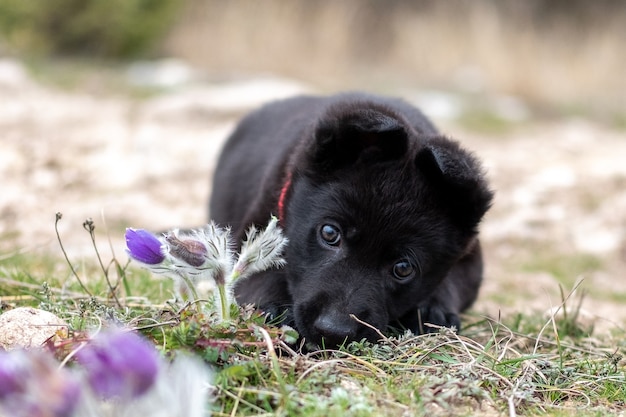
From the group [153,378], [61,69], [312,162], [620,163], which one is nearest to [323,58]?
[61,69]

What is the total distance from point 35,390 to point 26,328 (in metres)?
1.08

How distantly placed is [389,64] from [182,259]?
1486 cm

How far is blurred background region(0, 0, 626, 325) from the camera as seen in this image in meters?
6.46

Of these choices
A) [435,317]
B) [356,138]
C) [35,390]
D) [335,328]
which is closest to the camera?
[35,390]

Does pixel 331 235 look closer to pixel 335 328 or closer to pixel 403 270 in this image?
pixel 403 270

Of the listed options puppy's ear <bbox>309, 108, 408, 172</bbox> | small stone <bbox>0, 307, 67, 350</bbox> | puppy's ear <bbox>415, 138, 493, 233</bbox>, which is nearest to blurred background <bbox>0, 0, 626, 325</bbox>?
puppy's ear <bbox>415, 138, 493, 233</bbox>

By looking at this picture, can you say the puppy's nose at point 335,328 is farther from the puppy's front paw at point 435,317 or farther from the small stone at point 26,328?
the small stone at point 26,328

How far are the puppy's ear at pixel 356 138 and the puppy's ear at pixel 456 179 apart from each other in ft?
0.40

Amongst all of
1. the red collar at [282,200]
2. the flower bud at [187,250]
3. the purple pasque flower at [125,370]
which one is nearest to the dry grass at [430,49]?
the red collar at [282,200]

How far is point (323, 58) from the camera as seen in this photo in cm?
1521

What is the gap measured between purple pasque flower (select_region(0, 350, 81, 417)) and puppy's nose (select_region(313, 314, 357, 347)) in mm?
1309

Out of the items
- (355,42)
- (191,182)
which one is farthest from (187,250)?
(355,42)

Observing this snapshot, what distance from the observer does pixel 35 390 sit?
142 cm

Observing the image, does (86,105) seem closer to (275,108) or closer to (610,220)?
(275,108)
